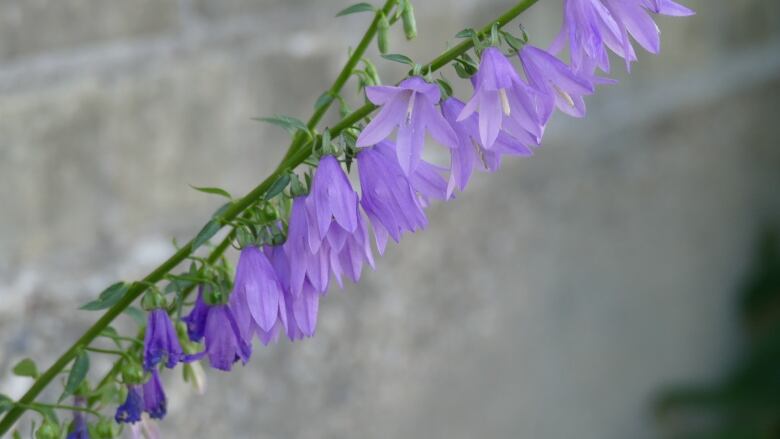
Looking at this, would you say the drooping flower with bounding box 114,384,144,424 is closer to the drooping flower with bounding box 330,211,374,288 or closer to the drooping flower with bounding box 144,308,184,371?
the drooping flower with bounding box 144,308,184,371

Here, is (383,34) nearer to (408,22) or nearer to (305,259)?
(408,22)

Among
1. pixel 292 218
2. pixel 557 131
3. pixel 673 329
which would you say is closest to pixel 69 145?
pixel 292 218

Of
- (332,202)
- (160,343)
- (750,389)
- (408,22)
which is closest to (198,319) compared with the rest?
(160,343)

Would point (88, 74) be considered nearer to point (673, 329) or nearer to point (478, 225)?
point (478, 225)

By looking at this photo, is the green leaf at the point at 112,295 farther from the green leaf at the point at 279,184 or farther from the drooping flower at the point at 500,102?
the drooping flower at the point at 500,102

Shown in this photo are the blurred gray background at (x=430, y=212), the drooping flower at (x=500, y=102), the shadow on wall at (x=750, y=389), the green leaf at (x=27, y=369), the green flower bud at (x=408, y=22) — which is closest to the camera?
the drooping flower at (x=500, y=102)

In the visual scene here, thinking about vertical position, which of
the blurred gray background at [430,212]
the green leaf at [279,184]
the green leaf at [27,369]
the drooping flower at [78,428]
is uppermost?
the blurred gray background at [430,212]

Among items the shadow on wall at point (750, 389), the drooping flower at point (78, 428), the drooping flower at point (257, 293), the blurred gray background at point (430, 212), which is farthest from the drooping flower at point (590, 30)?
the shadow on wall at point (750, 389)
